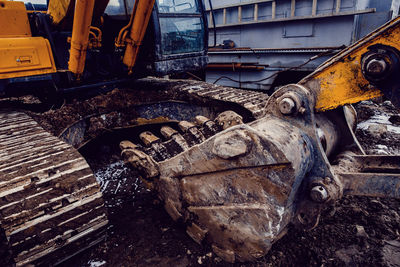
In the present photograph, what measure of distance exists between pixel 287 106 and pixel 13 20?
2.64 metres

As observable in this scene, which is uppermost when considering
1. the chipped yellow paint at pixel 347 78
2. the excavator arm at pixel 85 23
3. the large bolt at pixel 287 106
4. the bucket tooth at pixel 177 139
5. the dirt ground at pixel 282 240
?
the excavator arm at pixel 85 23

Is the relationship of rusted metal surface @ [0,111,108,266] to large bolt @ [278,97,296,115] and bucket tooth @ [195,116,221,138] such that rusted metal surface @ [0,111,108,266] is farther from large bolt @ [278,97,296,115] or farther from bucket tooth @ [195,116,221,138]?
large bolt @ [278,97,296,115]

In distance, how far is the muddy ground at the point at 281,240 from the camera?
175 centimetres

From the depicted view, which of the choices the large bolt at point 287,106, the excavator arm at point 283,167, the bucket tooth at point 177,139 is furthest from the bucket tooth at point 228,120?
the large bolt at point 287,106

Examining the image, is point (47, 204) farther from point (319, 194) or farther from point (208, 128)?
point (319, 194)

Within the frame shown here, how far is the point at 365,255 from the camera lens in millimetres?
1766

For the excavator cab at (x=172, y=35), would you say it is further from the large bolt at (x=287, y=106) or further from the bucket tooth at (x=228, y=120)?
the large bolt at (x=287, y=106)

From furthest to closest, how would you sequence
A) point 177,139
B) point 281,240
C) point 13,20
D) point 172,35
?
point 172,35, point 13,20, point 177,139, point 281,240

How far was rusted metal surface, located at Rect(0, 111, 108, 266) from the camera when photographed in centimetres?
129

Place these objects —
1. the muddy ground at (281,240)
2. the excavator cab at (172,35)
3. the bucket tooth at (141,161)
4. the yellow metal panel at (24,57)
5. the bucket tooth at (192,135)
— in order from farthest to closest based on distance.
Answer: the excavator cab at (172,35), the yellow metal panel at (24,57), the bucket tooth at (192,135), the bucket tooth at (141,161), the muddy ground at (281,240)

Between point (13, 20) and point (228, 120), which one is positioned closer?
point (228, 120)

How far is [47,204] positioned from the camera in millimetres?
1352

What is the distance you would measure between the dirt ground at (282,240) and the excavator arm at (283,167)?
24cm

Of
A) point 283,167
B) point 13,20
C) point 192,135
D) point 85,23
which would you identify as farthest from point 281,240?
point 13,20
